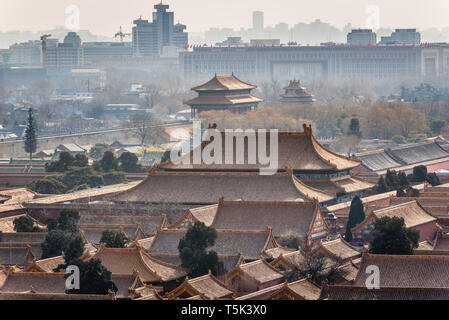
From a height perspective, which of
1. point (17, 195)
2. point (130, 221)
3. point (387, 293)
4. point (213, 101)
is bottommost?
point (17, 195)

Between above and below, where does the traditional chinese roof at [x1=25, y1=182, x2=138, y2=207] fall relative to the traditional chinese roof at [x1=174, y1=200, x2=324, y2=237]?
below

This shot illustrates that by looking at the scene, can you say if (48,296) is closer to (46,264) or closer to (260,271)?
(46,264)

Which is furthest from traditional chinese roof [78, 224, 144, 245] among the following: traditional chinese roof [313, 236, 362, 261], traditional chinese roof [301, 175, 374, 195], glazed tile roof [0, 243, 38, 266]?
traditional chinese roof [301, 175, 374, 195]

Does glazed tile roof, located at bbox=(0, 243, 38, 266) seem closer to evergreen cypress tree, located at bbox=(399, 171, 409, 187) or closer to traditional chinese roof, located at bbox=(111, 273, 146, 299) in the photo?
traditional chinese roof, located at bbox=(111, 273, 146, 299)

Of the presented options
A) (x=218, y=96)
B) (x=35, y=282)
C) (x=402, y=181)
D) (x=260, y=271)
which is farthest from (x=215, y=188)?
(x=218, y=96)

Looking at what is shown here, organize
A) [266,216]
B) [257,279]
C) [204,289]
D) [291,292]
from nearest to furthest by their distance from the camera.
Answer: [291,292]
[204,289]
[257,279]
[266,216]

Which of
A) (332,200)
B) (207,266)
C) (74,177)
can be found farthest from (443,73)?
(207,266)

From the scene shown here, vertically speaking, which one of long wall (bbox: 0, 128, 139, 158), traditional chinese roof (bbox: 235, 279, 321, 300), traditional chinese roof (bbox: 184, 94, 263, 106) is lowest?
long wall (bbox: 0, 128, 139, 158)

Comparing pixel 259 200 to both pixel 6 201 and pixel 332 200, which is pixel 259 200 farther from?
pixel 6 201
